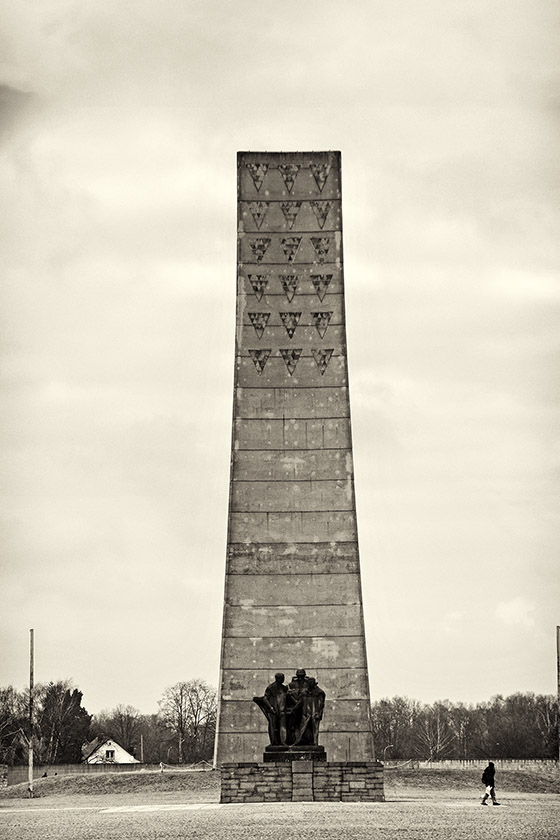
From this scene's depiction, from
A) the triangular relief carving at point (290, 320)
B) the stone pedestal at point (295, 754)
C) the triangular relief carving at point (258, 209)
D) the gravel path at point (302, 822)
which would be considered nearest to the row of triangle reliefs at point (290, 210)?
the triangular relief carving at point (258, 209)

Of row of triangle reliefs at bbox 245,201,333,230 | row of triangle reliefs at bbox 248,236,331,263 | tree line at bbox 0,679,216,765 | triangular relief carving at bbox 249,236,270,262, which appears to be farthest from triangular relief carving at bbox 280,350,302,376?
tree line at bbox 0,679,216,765

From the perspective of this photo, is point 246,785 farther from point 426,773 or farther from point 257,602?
point 426,773

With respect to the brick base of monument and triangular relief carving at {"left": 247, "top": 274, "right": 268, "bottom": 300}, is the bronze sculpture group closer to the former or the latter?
the brick base of monument

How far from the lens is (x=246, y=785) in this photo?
2147 cm

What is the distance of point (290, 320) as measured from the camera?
3147 cm

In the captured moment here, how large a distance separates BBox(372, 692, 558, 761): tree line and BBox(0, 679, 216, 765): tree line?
9.11 meters

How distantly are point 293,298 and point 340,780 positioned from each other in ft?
42.2

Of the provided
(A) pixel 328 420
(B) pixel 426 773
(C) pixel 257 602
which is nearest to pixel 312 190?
(A) pixel 328 420

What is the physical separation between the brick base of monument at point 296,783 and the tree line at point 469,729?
3984cm

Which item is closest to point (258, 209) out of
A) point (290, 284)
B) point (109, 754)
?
point (290, 284)

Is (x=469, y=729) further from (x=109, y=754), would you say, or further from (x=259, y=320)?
(x=259, y=320)

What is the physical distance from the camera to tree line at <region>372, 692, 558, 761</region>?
213 feet

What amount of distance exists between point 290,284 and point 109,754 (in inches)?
1547

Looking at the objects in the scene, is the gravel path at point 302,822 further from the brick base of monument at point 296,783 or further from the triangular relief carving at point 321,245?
the triangular relief carving at point 321,245
